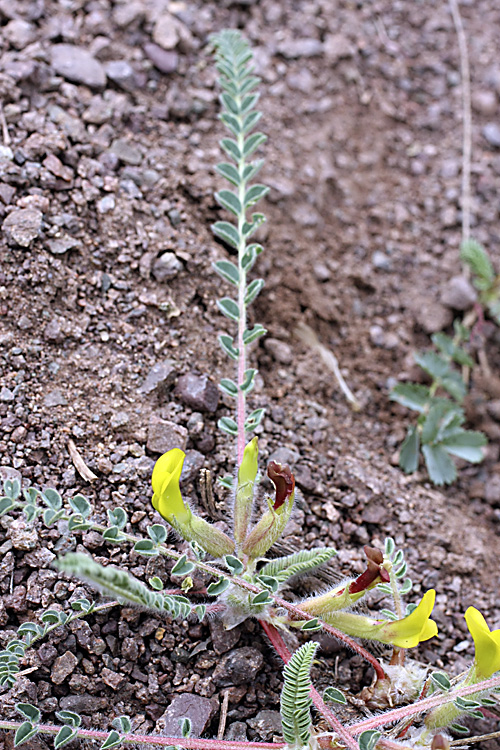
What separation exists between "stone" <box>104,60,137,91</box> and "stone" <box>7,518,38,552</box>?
1.94 meters

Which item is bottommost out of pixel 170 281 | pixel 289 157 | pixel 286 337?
pixel 286 337

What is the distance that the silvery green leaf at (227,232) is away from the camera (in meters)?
2.24

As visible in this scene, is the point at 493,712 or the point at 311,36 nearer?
the point at 493,712

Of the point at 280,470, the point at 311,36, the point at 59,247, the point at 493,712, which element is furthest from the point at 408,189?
the point at 493,712

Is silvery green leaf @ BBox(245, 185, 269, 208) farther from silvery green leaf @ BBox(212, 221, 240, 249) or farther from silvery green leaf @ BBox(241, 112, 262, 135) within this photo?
silvery green leaf @ BBox(241, 112, 262, 135)

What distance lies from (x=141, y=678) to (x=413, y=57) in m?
3.55

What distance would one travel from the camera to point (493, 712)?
78.0 inches

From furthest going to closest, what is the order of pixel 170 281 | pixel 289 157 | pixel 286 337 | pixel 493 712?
pixel 289 157
pixel 286 337
pixel 170 281
pixel 493 712

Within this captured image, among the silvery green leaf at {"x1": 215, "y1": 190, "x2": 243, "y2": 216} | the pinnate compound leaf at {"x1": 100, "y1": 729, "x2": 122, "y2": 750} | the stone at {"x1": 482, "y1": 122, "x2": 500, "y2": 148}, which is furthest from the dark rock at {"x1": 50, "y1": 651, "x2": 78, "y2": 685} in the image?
the stone at {"x1": 482, "y1": 122, "x2": 500, "y2": 148}

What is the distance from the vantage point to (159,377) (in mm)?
2264

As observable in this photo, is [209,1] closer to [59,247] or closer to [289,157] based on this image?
A: [289,157]

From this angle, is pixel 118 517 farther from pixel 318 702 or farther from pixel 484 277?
pixel 484 277

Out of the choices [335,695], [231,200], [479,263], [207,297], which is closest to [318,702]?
[335,695]

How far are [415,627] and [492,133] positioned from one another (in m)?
2.94
